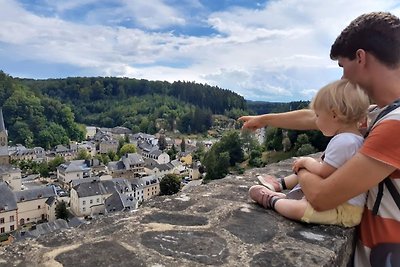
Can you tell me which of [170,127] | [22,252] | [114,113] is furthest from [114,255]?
[114,113]

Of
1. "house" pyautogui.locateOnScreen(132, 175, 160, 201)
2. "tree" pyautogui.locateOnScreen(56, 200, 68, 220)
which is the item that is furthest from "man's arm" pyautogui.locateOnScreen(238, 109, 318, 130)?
"house" pyautogui.locateOnScreen(132, 175, 160, 201)

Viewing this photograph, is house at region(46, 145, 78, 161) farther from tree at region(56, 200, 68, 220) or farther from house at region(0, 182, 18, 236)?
house at region(0, 182, 18, 236)

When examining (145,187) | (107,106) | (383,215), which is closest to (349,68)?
(383,215)

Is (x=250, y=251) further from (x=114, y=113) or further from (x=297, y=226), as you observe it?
(x=114, y=113)

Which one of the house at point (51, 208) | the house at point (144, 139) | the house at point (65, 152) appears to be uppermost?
the house at point (144, 139)

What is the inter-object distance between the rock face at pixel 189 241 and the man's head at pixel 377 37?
112cm

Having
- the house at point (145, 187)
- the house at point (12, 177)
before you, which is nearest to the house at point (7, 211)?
the house at point (12, 177)

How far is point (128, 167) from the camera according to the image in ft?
185

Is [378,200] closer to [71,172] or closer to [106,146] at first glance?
[71,172]

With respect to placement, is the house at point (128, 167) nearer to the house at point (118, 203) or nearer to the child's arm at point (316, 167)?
the house at point (118, 203)

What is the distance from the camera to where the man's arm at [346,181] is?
1.98 metres

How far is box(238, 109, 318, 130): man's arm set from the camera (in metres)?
3.23

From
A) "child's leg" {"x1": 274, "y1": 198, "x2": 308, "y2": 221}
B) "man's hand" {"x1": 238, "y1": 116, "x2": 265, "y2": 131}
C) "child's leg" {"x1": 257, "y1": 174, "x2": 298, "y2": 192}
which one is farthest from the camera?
"man's hand" {"x1": 238, "y1": 116, "x2": 265, "y2": 131}

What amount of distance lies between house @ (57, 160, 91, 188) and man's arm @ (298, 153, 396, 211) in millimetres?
52211
